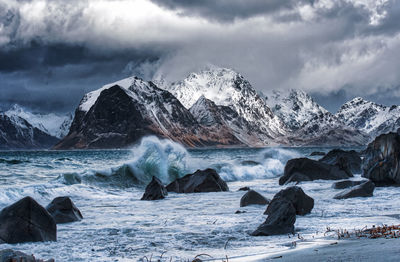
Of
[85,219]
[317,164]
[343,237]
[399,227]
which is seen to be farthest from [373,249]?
[317,164]

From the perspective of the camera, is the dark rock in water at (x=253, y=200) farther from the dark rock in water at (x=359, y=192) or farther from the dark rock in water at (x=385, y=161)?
the dark rock in water at (x=385, y=161)

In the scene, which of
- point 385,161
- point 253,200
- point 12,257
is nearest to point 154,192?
point 253,200

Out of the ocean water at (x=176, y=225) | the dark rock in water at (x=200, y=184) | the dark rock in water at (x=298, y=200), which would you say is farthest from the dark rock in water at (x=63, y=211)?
the dark rock in water at (x=200, y=184)

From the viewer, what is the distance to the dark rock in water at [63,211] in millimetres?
13000

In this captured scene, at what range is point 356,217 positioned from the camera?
12.7 metres

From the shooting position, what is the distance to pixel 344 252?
7016mm

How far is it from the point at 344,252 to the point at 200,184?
17741 millimetres

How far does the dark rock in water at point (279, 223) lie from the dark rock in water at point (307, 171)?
18963 millimetres

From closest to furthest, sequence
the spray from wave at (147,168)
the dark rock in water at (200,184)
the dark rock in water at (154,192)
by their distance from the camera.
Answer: the dark rock in water at (154,192) < the dark rock in water at (200,184) < the spray from wave at (147,168)

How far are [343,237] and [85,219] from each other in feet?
27.2

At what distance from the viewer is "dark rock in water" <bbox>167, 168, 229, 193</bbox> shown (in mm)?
24442

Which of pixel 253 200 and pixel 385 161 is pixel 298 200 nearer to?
pixel 253 200

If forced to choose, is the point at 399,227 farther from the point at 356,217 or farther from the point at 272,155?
the point at 272,155

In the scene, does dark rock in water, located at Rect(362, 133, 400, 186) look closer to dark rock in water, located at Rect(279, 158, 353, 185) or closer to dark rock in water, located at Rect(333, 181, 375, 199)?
dark rock in water, located at Rect(333, 181, 375, 199)
